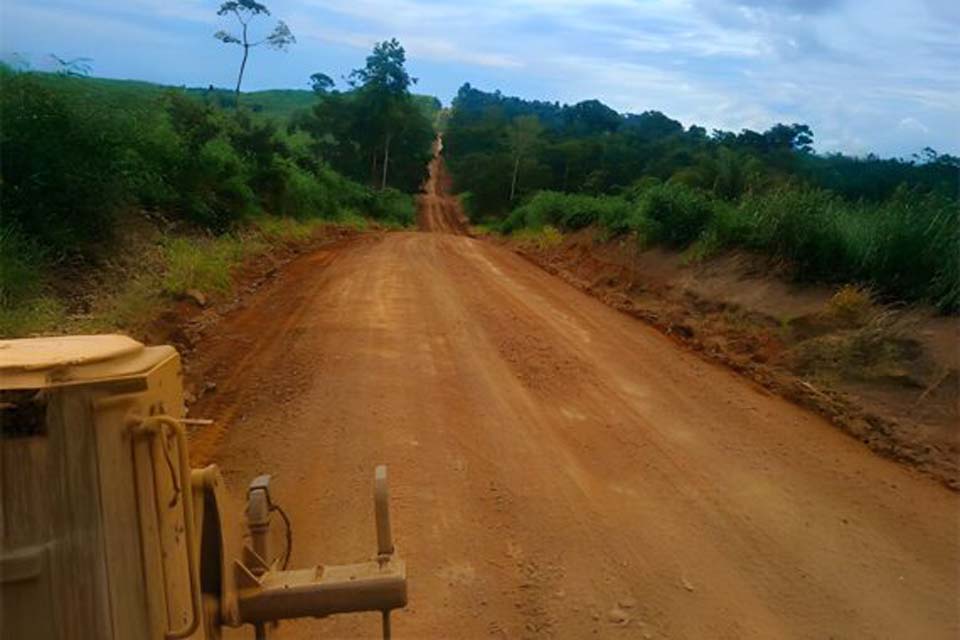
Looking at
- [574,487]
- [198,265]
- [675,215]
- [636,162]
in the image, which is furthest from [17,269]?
[636,162]

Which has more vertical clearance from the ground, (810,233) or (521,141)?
(521,141)

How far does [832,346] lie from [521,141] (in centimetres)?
3898

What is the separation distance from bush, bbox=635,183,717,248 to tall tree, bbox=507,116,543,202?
30.9 meters

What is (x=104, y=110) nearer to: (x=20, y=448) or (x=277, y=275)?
(x=277, y=275)

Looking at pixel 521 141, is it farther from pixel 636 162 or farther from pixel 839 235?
pixel 839 235

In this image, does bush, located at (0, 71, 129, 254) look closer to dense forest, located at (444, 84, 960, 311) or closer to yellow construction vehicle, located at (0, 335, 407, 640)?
yellow construction vehicle, located at (0, 335, 407, 640)

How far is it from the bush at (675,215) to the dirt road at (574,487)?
477 centimetres

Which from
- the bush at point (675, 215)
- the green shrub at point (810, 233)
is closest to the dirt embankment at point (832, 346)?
the green shrub at point (810, 233)

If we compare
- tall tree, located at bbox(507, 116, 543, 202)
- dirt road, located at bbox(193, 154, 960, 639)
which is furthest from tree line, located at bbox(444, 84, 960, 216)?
dirt road, located at bbox(193, 154, 960, 639)

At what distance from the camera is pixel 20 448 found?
182 centimetres

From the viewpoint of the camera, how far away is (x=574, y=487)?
5.12 m

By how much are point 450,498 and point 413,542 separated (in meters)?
0.56

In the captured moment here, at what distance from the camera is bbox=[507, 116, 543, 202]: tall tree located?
148 feet

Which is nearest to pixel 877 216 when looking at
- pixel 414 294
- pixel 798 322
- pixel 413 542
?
pixel 798 322
